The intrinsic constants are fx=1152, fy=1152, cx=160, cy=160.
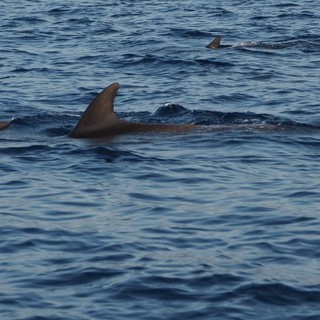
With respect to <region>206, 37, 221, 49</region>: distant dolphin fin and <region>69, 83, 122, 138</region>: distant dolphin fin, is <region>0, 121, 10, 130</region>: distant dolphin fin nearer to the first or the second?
<region>69, 83, 122, 138</region>: distant dolphin fin

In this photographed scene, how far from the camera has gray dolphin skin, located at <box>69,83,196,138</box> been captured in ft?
55.9

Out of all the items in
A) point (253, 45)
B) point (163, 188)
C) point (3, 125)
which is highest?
point (163, 188)

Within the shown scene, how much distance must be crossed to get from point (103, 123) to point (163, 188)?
2989mm

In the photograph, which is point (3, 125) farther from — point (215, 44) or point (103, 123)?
point (215, 44)

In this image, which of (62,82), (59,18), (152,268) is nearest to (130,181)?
(152,268)

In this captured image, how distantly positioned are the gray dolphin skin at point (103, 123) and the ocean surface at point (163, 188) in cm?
25

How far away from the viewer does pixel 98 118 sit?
56.7 feet

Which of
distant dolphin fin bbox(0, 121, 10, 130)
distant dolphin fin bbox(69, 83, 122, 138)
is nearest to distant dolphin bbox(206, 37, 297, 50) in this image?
distant dolphin fin bbox(0, 121, 10, 130)

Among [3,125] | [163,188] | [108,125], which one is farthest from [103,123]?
[163,188]

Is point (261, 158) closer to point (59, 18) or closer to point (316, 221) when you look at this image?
point (316, 221)

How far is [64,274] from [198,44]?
1893 cm

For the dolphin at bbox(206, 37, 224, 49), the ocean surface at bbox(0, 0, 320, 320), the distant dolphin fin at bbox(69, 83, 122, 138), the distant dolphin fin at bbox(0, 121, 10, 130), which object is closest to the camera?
the ocean surface at bbox(0, 0, 320, 320)

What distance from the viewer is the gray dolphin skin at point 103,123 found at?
17047mm

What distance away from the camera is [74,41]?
29.8m
